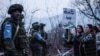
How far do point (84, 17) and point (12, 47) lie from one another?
2332cm

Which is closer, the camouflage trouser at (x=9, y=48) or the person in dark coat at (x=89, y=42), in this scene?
the camouflage trouser at (x=9, y=48)

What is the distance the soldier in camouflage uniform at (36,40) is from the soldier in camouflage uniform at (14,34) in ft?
19.6

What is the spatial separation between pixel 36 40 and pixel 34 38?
14 cm

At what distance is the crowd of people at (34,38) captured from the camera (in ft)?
19.9

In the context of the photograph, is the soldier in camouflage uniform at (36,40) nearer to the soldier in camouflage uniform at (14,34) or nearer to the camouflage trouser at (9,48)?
the soldier in camouflage uniform at (14,34)

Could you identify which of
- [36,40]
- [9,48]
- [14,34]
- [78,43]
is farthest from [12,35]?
[36,40]

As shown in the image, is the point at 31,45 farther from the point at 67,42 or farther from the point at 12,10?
the point at 12,10

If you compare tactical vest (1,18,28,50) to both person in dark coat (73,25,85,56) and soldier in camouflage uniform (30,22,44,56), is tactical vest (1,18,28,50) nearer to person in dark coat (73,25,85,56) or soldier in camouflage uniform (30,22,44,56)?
person in dark coat (73,25,85,56)

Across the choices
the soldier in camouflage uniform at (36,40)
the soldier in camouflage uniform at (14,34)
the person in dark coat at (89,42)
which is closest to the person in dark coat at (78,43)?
the person in dark coat at (89,42)

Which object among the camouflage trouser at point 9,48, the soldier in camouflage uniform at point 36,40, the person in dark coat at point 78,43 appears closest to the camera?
the camouflage trouser at point 9,48

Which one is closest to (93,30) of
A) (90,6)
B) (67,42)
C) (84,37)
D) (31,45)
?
(84,37)

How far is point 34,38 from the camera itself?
41.4 ft

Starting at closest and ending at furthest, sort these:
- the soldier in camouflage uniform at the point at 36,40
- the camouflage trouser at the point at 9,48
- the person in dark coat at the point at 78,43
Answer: the camouflage trouser at the point at 9,48 → the person in dark coat at the point at 78,43 → the soldier in camouflage uniform at the point at 36,40

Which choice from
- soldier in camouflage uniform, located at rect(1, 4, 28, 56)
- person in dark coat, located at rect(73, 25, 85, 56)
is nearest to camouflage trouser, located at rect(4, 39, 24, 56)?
soldier in camouflage uniform, located at rect(1, 4, 28, 56)
